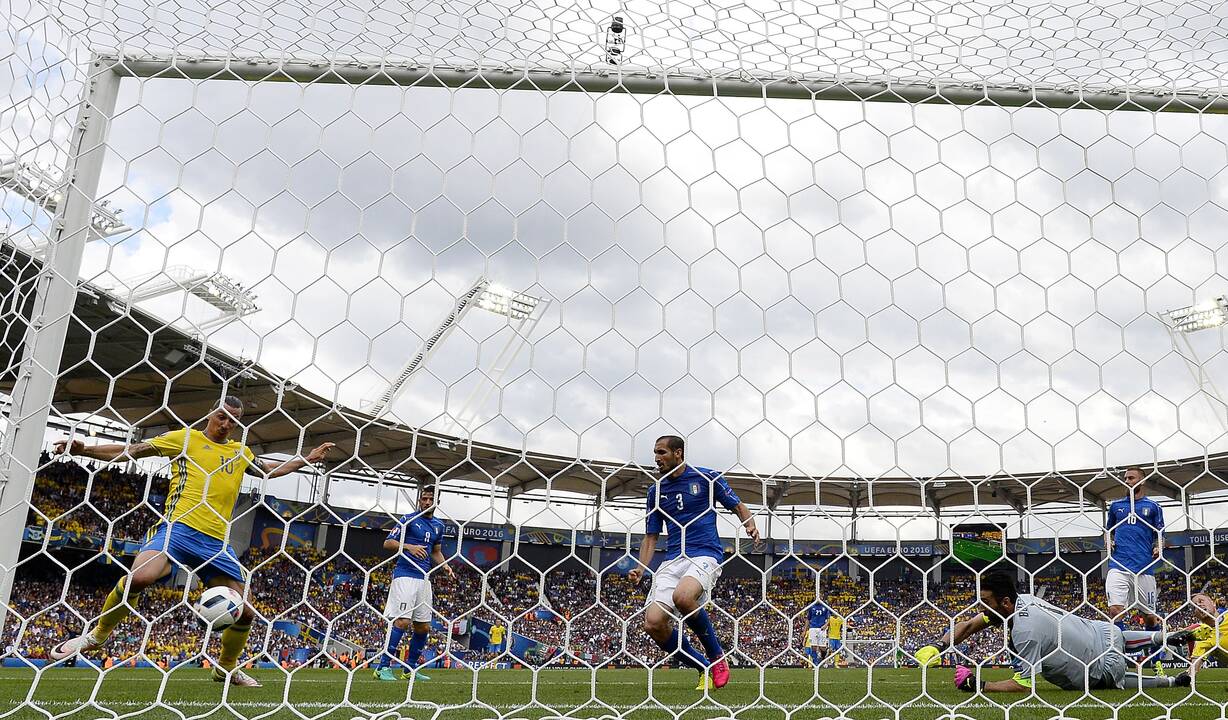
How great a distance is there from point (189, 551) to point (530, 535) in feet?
83.8

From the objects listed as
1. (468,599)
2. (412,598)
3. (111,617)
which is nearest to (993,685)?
(111,617)

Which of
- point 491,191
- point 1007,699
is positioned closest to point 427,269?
point 491,191

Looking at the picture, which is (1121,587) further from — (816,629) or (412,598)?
(816,629)

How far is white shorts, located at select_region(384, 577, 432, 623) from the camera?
759 cm

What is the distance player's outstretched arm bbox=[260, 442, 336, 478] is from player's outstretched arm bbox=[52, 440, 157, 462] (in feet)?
1.77

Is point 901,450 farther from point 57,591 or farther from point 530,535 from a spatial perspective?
point 530,535

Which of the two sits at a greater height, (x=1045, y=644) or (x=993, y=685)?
A: (x=1045, y=644)

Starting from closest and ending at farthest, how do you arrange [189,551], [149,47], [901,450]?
1. [901,450]
2. [149,47]
3. [189,551]

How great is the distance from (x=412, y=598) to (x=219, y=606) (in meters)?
3.55

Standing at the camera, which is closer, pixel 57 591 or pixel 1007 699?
pixel 1007 699

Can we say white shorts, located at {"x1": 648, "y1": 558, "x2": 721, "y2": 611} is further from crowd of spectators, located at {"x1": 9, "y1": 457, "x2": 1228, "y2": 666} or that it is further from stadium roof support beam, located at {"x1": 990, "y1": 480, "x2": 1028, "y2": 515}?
stadium roof support beam, located at {"x1": 990, "y1": 480, "x2": 1028, "y2": 515}

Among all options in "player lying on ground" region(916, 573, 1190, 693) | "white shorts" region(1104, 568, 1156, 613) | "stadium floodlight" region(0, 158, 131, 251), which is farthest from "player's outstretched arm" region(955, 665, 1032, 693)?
"stadium floodlight" region(0, 158, 131, 251)

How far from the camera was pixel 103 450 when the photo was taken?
152 inches

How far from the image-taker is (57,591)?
19.9 metres
